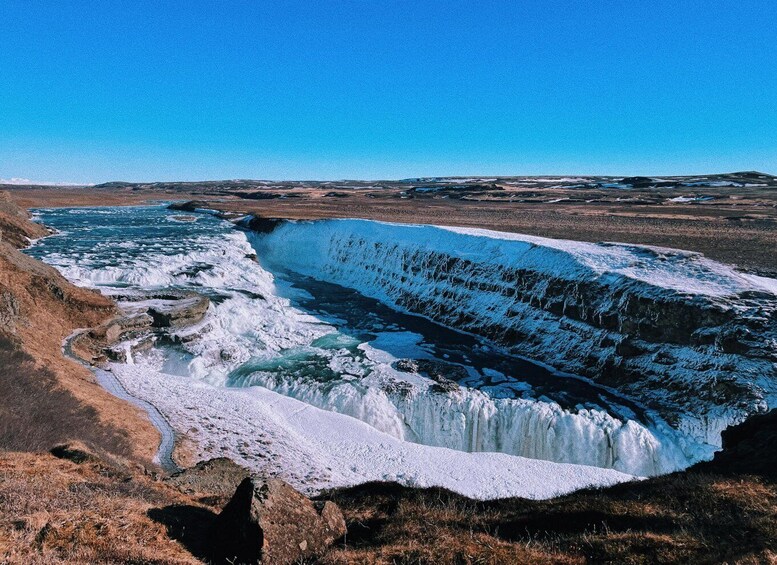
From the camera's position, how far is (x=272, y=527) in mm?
7172

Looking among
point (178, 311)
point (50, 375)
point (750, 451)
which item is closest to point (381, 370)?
point (178, 311)

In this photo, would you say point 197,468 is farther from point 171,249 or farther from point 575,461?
point 171,249

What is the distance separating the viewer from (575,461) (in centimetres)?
1753

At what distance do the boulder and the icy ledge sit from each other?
54.1 ft

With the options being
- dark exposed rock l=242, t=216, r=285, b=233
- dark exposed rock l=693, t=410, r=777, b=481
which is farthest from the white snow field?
dark exposed rock l=242, t=216, r=285, b=233

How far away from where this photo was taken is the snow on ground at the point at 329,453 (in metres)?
14.8

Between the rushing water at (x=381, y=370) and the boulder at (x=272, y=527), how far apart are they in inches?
450

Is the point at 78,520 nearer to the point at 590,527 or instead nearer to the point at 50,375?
the point at 590,527

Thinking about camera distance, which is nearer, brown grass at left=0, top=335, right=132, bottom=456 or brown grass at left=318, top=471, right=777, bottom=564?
brown grass at left=318, top=471, right=777, bottom=564

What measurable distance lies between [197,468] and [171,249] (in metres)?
35.0

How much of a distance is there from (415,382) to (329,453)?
649 cm

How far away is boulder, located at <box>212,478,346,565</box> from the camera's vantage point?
694 cm

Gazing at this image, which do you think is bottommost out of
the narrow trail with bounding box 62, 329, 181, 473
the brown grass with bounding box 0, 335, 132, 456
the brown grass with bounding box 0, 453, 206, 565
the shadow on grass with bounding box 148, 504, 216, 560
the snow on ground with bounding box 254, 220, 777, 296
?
the narrow trail with bounding box 62, 329, 181, 473

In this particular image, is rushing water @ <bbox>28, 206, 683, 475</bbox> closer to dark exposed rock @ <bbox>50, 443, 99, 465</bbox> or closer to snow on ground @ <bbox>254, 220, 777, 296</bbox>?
snow on ground @ <bbox>254, 220, 777, 296</bbox>
